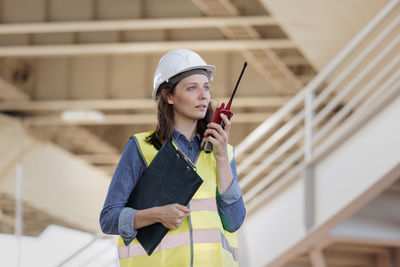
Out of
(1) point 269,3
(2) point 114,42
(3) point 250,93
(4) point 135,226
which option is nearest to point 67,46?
(2) point 114,42

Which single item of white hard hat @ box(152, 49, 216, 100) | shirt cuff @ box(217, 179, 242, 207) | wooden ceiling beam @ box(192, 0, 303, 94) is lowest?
shirt cuff @ box(217, 179, 242, 207)

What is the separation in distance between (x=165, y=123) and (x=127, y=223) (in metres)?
0.46

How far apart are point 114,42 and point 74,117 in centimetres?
473

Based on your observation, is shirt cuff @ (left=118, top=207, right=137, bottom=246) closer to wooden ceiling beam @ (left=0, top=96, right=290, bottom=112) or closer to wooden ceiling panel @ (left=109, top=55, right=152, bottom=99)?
wooden ceiling beam @ (left=0, top=96, right=290, bottom=112)

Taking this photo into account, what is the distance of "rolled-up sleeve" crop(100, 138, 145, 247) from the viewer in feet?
8.85

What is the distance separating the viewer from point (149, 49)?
16.3m

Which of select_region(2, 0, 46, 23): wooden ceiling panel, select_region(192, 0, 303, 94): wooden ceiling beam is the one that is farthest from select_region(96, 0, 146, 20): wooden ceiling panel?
select_region(192, 0, 303, 94): wooden ceiling beam

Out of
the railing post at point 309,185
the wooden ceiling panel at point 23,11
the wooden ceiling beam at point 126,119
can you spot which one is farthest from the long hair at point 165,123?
the wooden ceiling beam at point 126,119

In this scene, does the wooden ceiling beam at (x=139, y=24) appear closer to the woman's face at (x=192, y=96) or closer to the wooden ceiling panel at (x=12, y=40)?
the wooden ceiling panel at (x=12, y=40)

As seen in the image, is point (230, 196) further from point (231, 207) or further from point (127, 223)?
point (127, 223)

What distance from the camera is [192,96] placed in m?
2.87

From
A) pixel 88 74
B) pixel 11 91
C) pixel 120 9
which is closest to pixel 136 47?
pixel 120 9

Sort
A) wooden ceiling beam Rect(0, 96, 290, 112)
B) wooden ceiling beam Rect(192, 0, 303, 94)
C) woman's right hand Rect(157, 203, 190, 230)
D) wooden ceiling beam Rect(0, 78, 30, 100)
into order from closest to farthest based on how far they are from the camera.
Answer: woman's right hand Rect(157, 203, 190, 230), wooden ceiling beam Rect(192, 0, 303, 94), wooden ceiling beam Rect(0, 96, 290, 112), wooden ceiling beam Rect(0, 78, 30, 100)

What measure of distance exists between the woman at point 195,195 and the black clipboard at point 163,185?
→ 0.04m
